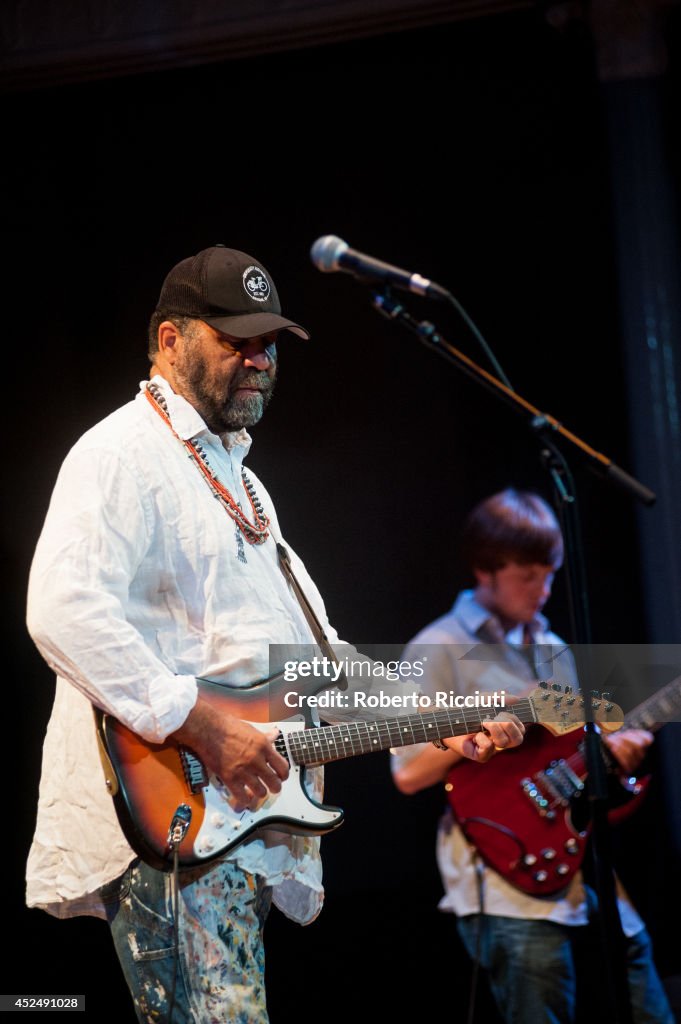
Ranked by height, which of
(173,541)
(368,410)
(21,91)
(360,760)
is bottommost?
(360,760)

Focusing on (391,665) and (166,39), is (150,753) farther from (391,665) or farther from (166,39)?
(166,39)

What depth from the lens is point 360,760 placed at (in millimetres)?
3855

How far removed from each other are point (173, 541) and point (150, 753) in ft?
1.48

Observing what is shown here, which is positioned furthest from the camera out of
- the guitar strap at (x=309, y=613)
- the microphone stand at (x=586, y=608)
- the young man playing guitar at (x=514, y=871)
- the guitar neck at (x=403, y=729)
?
the young man playing guitar at (x=514, y=871)

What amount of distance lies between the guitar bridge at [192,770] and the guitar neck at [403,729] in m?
0.31

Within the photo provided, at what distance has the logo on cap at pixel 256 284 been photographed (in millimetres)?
2668

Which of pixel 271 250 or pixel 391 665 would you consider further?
pixel 271 250

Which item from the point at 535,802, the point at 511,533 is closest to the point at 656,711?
the point at 535,802

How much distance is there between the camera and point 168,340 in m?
2.73

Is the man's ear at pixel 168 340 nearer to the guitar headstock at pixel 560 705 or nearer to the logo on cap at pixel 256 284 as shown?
the logo on cap at pixel 256 284

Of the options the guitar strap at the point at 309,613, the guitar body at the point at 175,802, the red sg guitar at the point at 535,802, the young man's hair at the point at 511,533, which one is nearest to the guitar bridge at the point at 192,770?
the guitar body at the point at 175,802

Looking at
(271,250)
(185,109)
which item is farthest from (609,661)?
(185,109)

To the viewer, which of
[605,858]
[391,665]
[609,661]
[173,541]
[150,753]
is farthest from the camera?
[609,661]

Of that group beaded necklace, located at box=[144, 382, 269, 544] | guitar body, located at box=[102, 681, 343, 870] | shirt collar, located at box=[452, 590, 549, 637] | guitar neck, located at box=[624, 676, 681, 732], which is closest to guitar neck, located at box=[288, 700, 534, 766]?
guitar body, located at box=[102, 681, 343, 870]
